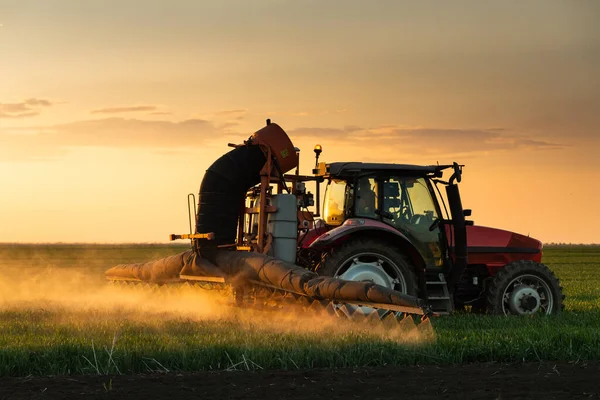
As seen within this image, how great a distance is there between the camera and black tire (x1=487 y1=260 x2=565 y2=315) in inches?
639

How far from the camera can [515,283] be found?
16562 mm

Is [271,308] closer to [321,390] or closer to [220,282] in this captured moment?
[220,282]

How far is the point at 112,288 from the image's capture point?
20656mm

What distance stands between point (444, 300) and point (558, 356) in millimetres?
4120

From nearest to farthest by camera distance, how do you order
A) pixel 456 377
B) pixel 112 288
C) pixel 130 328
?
pixel 456 377 → pixel 130 328 → pixel 112 288

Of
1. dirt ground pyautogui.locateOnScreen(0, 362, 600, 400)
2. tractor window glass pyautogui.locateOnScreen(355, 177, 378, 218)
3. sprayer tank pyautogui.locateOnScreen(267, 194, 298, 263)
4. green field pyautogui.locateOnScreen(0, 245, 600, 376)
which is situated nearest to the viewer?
dirt ground pyautogui.locateOnScreen(0, 362, 600, 400)

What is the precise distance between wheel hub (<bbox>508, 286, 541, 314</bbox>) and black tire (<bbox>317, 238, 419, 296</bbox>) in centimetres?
252

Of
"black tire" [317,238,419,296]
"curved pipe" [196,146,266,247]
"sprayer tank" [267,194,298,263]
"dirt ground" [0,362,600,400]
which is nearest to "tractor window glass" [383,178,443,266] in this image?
"black tire" [317,238,419,296]

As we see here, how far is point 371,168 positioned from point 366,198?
520 millimetres

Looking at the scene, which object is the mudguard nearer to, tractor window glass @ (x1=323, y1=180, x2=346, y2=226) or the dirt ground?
tractor window glass @ (x1=323, y1=180, x2=346, y2=226)

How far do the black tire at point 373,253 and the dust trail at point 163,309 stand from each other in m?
0.89

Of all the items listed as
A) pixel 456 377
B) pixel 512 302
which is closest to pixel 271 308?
pixel 512 302

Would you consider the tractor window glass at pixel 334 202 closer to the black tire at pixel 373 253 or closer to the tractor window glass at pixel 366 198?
the tractor window glass at pixel 366 198

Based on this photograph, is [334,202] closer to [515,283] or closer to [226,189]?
[226,189]
